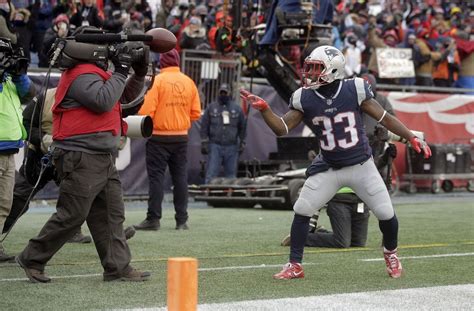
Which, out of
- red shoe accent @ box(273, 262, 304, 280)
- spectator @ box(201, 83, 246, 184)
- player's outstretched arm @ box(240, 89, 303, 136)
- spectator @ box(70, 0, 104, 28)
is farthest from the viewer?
spectator @ box(201, 83, 246, 184)

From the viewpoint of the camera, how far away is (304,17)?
16641 mm

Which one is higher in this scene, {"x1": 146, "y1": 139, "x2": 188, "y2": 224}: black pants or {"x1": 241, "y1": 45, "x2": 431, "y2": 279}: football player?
{"x1": 241, "y1": 45, "x2": 431, "y2": 279}: football player

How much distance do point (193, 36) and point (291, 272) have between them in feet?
36.7

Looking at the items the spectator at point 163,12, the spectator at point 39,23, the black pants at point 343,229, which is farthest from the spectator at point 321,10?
the black pants at point 343,229

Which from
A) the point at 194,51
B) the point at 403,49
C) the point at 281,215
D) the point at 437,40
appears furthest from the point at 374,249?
the point at 437,40

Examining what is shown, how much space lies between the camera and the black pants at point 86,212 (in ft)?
24.0

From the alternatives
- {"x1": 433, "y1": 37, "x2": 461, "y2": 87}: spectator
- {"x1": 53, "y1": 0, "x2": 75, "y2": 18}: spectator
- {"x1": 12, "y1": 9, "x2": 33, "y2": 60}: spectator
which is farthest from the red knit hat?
{"x1": 433, "y1": 37, "x2": 461, "y2": 87}: spectator

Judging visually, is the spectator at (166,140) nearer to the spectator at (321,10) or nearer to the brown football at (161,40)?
the brown football at (161,40)

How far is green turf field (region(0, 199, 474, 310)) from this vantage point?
6828mm

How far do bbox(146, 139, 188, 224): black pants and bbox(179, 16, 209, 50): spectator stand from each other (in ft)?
21.9

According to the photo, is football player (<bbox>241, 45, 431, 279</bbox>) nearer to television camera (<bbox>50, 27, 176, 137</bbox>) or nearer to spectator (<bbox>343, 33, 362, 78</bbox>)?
television camera (<bbox>50, 27, 176, 137</bbox>)

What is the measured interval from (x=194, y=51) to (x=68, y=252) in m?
9.31

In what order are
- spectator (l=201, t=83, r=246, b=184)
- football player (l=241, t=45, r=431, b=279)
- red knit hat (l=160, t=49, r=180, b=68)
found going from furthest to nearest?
spectator (l=201, t=83, r=246, b=184)
red knit hat (l=160, t=49, r=180, b=68)
football player (l=241, t=45, r=431, b=279)

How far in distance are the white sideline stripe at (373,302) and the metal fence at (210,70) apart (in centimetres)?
1173
